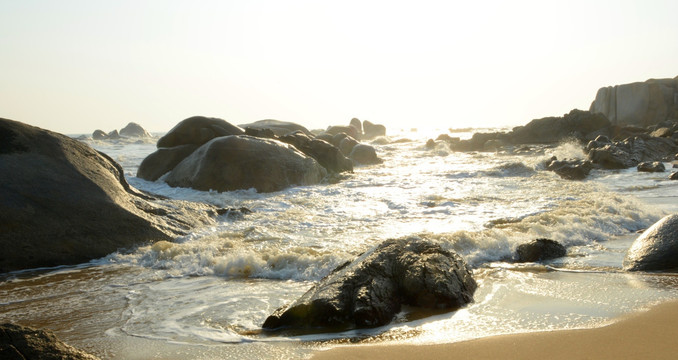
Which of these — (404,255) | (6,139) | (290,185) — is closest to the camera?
(404,255)

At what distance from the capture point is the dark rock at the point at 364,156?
22094 mm

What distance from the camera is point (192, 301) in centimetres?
483

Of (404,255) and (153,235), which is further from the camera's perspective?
(153,235)

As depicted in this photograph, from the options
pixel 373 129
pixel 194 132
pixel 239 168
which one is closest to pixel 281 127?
pixel 194 132

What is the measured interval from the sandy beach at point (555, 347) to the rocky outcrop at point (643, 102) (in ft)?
117

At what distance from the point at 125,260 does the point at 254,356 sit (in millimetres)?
3606

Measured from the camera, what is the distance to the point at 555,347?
3389 mm

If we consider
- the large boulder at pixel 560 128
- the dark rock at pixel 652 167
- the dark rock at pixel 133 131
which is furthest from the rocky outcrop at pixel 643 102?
the dark rock at pixel 133 131

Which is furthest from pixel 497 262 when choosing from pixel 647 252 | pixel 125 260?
pixel 125 260

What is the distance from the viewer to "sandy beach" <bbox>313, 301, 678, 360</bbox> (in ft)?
10.7

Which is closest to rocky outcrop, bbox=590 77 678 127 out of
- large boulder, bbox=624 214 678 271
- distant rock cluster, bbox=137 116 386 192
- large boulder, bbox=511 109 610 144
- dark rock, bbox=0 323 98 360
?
large boulder, bbox=511 109 610 144

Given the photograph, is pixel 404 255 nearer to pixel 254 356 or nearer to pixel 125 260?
pixel 254 356

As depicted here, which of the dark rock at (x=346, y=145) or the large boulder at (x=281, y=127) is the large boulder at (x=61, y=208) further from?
the dark rock at (x=346, y=145)

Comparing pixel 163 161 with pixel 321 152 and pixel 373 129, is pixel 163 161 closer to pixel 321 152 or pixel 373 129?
pixel 321 152
